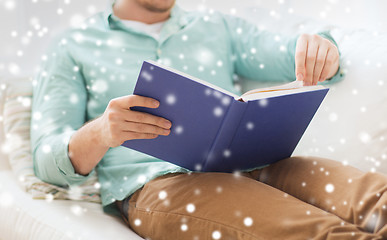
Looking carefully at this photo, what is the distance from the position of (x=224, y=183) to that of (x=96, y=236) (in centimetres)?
30

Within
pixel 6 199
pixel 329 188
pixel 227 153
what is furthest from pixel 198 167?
pixel 6 199

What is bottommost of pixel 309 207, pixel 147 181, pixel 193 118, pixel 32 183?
pixel 32 183

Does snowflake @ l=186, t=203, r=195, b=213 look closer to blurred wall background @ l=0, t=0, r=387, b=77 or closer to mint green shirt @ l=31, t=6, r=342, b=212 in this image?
mint green shirt @ l=31, t=6, r=342, b=212

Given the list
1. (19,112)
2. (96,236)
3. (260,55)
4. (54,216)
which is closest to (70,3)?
(19,112)

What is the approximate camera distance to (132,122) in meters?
0.83

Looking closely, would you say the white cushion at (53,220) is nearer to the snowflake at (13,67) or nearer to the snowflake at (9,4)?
the snowflake at (13,67)

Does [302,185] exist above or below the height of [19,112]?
above

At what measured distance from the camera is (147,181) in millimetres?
1001

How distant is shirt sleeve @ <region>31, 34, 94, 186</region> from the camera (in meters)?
1.03

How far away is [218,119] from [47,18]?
3.52 feet

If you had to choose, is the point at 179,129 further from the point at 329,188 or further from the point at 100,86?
the point at 100,86

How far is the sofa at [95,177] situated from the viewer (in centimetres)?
99

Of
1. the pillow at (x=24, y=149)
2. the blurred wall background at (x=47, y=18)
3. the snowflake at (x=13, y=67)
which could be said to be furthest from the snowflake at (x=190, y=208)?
the snowflake at (x=13, y=67)

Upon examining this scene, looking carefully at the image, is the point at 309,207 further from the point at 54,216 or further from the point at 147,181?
the point at 54,216
